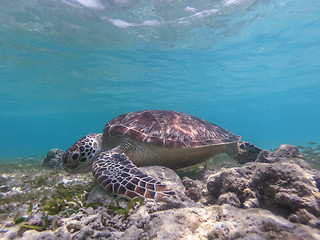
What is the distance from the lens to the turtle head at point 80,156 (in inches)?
148

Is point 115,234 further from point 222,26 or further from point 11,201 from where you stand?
point 222,26

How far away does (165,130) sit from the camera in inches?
155

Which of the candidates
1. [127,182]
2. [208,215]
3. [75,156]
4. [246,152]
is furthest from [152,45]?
[208,215]

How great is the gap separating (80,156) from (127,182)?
2132mm

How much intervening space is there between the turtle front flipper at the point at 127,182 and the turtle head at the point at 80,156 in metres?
1.12

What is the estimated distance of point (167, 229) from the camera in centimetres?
127

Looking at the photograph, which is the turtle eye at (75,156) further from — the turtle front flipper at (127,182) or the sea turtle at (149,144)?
the turtle front flipper at (127,182)

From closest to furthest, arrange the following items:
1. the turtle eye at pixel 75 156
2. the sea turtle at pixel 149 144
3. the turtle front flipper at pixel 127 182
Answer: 1. the turtle front flipper at pixel 127 182
2. the sea turtle at pixel 149 144
3. the turtle eye at pixel 75 156

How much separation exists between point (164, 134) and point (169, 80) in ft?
76.1

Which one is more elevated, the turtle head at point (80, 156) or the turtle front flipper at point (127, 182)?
the turtle front flipper at point (127, 182)

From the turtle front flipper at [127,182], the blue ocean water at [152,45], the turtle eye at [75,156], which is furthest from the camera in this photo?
the blue ocean water at [152,45]

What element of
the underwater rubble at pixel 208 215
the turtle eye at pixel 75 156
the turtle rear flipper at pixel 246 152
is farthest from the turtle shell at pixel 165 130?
the underwater rubble at pixel 208 215

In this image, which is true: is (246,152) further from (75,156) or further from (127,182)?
(75,156)

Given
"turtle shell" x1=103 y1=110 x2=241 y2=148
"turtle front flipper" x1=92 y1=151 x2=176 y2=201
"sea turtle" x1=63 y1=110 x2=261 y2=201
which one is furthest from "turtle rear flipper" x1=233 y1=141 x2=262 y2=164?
"turtle front flipper" x1=92 y1=151 x2=176 y2=201
